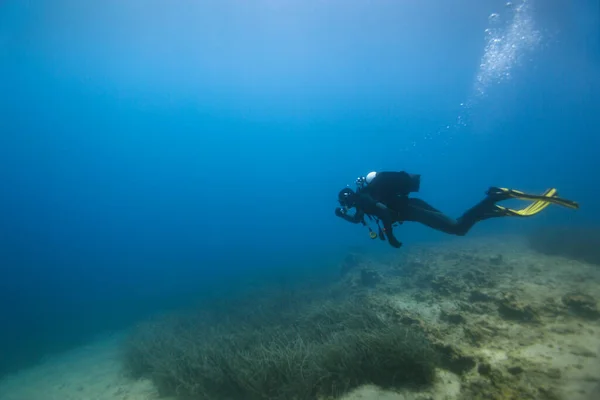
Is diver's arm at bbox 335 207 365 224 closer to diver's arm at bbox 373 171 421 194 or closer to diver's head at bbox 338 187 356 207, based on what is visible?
diver's head at bbox 338 187 356 207

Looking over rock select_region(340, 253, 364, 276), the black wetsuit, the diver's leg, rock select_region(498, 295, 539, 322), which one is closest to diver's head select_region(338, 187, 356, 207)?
the black wetsuit

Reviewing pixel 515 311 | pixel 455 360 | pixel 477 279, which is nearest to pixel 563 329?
pixel 515 311

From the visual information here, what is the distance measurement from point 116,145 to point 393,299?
162m

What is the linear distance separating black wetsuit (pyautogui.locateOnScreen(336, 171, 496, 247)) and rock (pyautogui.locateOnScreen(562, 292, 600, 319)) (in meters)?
2.77

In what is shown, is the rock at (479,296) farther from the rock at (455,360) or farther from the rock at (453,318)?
the rock at (455,360)

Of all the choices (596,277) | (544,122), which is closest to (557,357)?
(596,277)

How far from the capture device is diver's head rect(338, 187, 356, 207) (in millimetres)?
6562

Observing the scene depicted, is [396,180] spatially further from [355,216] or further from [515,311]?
[515,311]

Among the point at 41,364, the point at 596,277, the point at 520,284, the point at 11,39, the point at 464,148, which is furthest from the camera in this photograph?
the point at 464,148

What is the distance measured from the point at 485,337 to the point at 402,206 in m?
2.91

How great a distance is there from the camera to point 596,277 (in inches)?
353

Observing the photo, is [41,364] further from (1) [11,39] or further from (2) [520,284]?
(1) [11,39]

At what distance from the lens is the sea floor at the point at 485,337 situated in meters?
4.12

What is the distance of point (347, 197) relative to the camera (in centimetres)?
666
